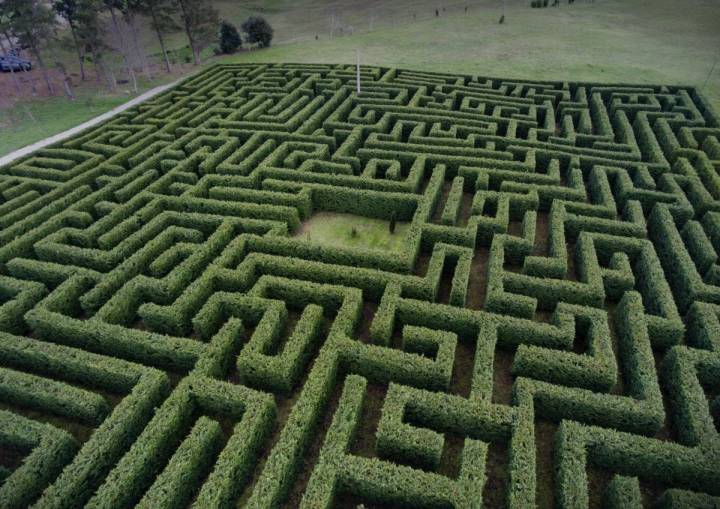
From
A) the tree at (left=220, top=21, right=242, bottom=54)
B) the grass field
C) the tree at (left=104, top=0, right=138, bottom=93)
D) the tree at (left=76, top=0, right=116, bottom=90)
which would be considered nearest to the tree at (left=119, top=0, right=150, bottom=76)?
the tree at (left=104, top=0, right=138, bottom=93)

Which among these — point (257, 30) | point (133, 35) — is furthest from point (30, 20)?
point (257, 30)

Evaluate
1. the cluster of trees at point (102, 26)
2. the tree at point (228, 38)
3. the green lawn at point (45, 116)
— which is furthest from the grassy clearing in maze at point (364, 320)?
the tree at point (228, 38)

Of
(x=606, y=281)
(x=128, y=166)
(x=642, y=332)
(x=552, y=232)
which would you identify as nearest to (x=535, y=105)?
(x=552, y=232)

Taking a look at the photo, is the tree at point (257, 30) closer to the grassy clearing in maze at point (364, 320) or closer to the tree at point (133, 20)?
the tree at point (133, 20)

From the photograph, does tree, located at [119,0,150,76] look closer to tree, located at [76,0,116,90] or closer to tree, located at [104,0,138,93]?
tree, located at [104,0,138,93]

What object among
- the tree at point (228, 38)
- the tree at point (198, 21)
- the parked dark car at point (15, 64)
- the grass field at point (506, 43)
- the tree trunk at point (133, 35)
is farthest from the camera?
the tree at point (228, 38)

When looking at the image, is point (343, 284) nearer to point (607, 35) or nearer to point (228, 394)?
point (228, 394)
